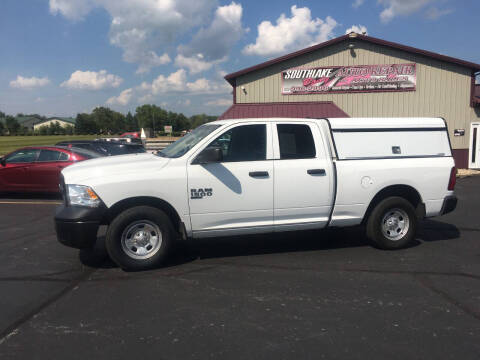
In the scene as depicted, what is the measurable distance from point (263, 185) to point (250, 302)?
1690mm

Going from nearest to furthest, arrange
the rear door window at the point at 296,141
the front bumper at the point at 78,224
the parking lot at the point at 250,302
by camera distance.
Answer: the parking lot at the point at 250,302 < the front bumper at the point at 78,224 < the rear door window at the point at 296,141

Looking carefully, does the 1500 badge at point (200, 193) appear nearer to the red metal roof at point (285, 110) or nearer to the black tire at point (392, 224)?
the black tire at point (392, 224)

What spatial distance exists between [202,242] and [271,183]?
5.82ft

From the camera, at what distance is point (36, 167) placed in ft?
35.5

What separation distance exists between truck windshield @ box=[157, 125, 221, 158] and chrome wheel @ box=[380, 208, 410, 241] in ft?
9.33

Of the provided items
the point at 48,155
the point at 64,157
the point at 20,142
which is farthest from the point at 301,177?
the point at 20,142

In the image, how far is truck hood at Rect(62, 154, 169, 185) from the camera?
4.92 metres

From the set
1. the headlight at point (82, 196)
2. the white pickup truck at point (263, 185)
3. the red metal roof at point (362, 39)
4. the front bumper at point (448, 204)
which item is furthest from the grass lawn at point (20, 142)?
the front bumper at point (448, 204)

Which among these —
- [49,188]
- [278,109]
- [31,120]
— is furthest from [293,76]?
[31,120]

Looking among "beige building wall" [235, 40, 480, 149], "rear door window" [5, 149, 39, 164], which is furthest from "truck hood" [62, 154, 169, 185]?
"beige building wall" [235, 40, 480, 149]

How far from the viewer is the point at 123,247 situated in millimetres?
5008

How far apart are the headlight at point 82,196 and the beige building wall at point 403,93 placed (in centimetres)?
1478

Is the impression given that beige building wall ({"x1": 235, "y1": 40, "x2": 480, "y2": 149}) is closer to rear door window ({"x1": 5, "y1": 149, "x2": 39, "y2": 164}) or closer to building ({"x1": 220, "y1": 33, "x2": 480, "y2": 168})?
building ({"x1": 220, "y1": 33, "x2": 480, "y2": 168})

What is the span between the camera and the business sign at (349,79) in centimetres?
1794
